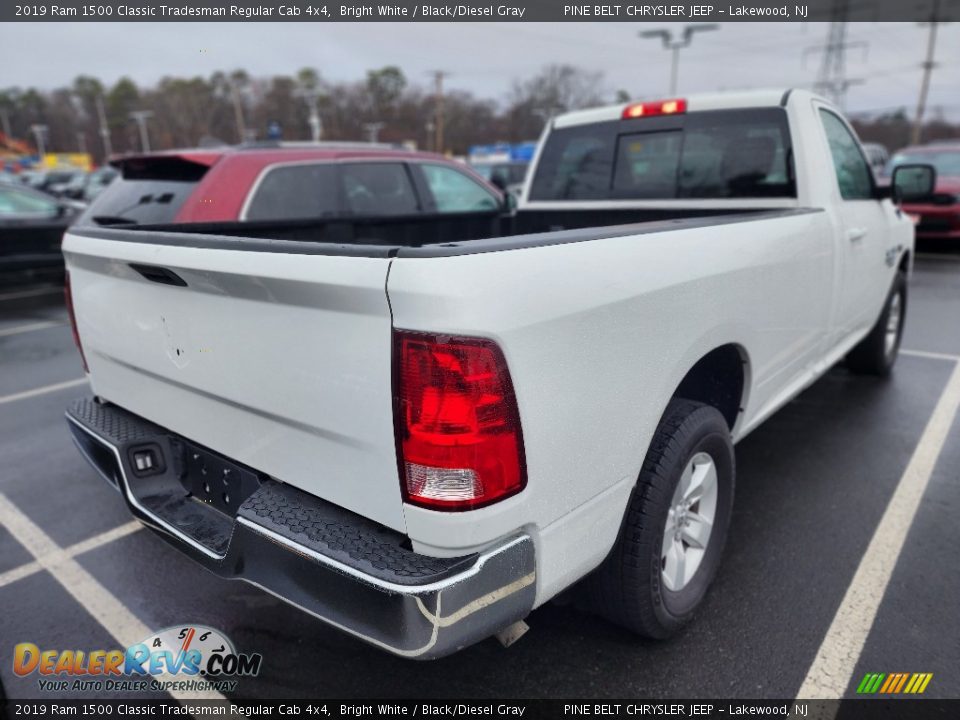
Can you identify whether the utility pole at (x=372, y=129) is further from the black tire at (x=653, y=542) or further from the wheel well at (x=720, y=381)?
the black tire at (x=653, y=542)

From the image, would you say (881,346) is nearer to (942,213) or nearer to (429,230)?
(429,230)

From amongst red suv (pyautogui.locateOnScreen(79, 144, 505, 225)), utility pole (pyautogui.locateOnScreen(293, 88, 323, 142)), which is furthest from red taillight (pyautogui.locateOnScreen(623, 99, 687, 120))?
utility pole (pyautogui.locateOnScreen(293, 88, 323, 142))

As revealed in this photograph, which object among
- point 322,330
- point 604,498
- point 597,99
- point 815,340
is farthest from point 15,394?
point 597,99

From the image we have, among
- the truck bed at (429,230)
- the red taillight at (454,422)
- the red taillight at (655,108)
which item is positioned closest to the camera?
the red taillight at (454,422)

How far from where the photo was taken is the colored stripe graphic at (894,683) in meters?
2.15

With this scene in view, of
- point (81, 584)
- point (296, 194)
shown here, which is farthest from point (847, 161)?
point (81, 584)

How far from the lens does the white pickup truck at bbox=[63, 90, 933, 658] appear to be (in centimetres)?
157

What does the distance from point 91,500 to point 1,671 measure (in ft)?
4.66

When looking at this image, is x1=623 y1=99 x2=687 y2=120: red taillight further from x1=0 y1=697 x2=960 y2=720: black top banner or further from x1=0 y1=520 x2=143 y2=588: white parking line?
x1=0 y1=520 x2=143 y2=588: white parking line

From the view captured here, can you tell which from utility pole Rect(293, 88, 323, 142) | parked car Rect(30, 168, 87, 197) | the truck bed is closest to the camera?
the truck bed

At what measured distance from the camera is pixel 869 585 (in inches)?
106

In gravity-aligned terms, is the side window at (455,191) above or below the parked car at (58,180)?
above

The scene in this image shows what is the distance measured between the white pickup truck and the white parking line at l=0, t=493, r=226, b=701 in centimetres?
64

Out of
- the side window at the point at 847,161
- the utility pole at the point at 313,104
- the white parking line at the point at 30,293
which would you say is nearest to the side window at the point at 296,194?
the side window at the point at 847,161
